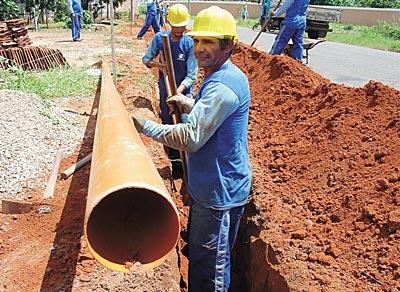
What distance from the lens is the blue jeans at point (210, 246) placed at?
3189mm

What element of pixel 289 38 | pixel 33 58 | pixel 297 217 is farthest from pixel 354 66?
pixel 297 217

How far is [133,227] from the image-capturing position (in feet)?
8.31

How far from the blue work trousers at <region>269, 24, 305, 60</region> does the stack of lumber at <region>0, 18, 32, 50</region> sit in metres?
6.96

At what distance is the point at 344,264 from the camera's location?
3342 mm

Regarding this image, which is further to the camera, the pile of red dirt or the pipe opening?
the pile of red dirt

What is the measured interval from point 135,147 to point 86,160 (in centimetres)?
279

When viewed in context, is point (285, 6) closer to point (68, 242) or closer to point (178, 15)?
point (178, 15)

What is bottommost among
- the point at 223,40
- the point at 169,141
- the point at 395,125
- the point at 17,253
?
the point at 17,253

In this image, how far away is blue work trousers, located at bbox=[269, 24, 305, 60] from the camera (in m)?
9.38

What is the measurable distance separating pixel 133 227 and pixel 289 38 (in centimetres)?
803

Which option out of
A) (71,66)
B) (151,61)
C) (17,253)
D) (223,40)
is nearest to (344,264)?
(223,40)

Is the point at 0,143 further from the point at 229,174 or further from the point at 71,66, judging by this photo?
the point at 71,66

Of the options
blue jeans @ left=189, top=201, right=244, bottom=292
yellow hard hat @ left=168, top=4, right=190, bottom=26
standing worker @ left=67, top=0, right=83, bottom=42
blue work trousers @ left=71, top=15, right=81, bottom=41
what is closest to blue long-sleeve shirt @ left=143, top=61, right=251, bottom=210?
blue jeans @ left=189, top=201, right=244, bottom=292

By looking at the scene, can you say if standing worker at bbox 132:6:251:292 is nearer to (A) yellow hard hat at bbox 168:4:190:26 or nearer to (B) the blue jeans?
(B) the blue jeans
